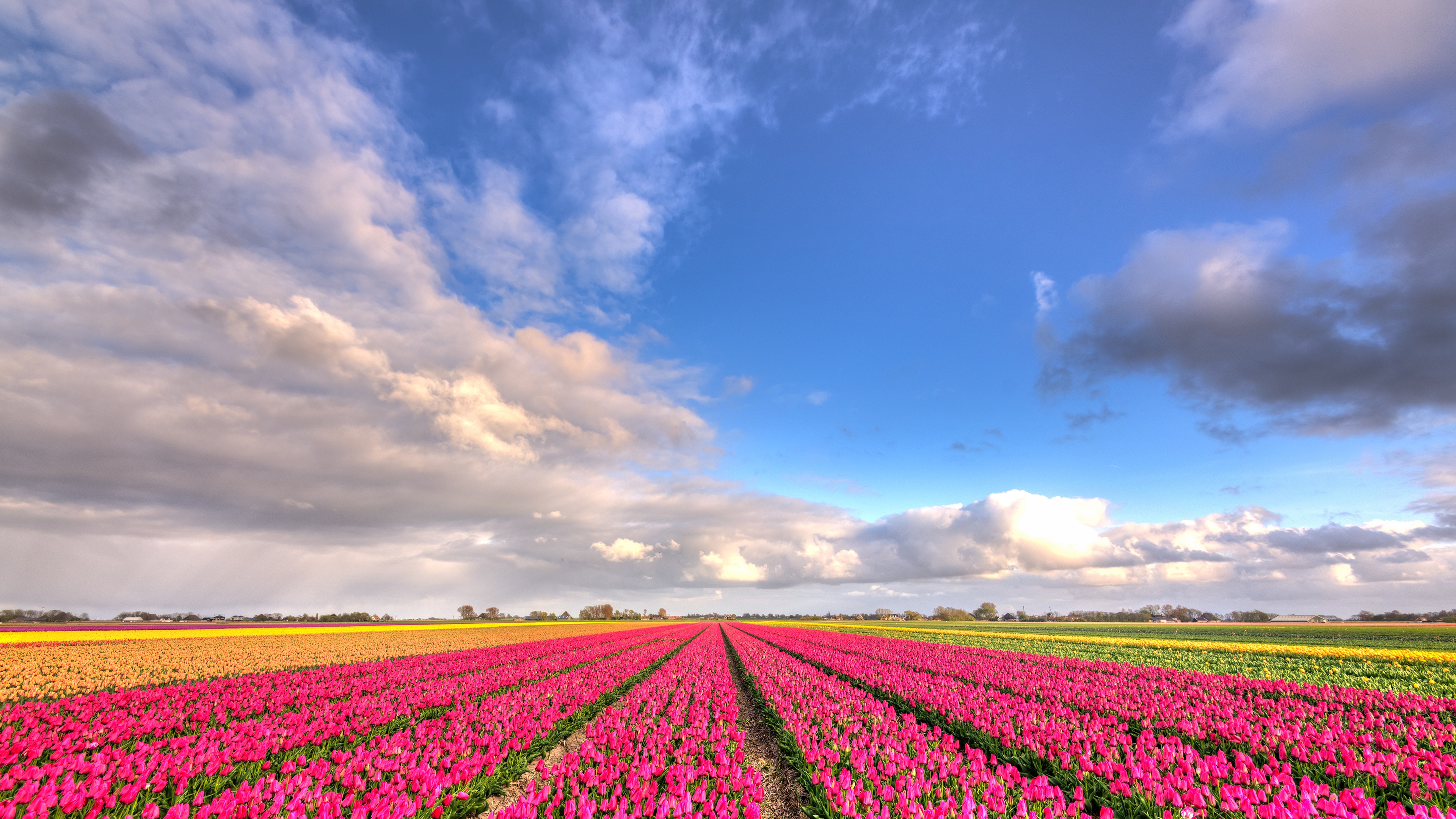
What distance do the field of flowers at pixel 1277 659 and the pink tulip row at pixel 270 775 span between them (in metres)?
23.9

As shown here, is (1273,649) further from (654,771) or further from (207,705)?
(207,705)

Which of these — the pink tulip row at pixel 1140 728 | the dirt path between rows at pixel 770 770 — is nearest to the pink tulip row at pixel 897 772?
the dirt path between rows at pixel 770 770

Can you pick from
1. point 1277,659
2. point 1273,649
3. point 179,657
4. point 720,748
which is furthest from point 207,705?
point 1273,649

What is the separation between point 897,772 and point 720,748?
2423 millimetres

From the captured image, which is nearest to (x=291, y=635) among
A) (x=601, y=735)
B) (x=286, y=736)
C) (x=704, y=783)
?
(x=286, y=736)

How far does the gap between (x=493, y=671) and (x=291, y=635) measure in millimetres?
46594

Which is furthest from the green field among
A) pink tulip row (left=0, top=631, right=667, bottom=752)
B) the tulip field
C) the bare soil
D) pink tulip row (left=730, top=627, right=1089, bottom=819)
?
pink tulip row (left=0, top=631, right=667, bottom=752)

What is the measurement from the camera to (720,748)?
7398mm

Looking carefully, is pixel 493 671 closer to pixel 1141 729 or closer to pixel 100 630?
pixel 1141 729

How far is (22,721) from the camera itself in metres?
11.0

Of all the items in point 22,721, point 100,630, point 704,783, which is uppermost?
point 704,783

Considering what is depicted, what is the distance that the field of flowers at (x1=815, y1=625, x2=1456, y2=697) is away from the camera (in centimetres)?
1908

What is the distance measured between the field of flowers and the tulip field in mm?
4668

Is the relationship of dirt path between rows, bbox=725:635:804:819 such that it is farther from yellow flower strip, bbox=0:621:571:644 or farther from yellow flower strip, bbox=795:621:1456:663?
Result: yellow flower strip, bbox=0:621:571:644
